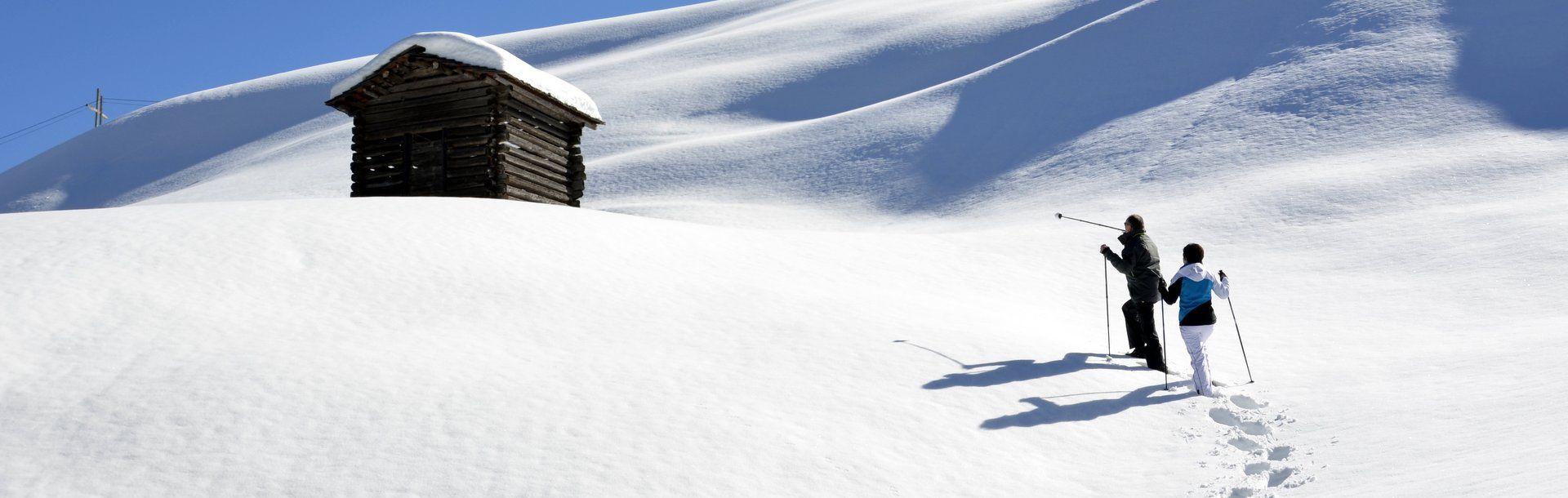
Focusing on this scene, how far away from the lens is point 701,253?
14586 millimetres

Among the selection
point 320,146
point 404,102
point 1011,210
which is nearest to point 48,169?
point 320,146

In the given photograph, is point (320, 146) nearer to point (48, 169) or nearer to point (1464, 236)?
point (48, 169)

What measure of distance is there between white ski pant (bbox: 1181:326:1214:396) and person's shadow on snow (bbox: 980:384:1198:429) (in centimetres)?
12

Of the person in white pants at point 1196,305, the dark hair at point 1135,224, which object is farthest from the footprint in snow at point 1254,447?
the dark hair at point 1135,224

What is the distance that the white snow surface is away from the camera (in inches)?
283

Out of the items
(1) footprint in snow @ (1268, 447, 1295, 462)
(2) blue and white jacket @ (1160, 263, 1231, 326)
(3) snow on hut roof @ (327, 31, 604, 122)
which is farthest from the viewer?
(3) snow on hut roof @ (327, 31, 604, 122)

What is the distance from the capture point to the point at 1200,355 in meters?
9.30

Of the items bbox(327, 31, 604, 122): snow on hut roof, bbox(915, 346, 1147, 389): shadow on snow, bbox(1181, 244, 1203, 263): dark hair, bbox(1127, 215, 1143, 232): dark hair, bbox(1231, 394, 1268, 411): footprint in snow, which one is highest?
bbox(327, 31, 604, 122): snow on hut roof

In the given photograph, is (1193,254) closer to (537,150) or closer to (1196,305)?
(1196,305)

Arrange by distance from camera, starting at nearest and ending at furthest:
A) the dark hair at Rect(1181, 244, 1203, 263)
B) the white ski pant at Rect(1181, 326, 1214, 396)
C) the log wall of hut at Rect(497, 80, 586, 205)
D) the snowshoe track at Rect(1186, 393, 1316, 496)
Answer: the snowshoe track at Rect(1186, 393, 1316, 496), the white ski pant at Rect(1181, 326, 1214, 396), the dark hair at Rect(1181, 244, 1203, 263), the log wall of hut at Rect(497, 80, 586, 205)

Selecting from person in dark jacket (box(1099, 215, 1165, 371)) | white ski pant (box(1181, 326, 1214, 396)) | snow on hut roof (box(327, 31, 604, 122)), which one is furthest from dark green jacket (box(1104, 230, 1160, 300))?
snow on hut roof (box(327, 31, 604, 122))

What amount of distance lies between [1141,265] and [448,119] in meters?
13.4

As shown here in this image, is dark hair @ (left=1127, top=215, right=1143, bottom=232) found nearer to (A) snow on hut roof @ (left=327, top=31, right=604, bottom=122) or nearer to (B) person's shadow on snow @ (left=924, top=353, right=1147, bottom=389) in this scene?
(B) person's shadow on snow @ (left=924, top=353, right=1147, bottom=389)

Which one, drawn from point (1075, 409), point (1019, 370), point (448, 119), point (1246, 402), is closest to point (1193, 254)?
point (1246, 402)
